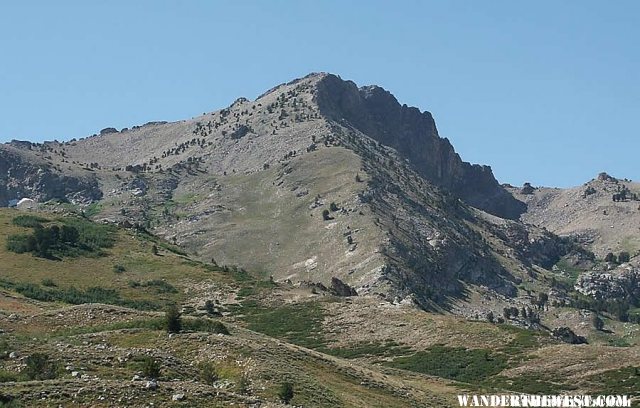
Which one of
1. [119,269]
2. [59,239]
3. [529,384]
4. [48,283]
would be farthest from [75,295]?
[529,384]

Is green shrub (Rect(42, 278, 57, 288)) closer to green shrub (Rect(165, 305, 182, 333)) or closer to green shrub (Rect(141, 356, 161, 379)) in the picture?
green shrub (Rect(165, 305, 182, 333))

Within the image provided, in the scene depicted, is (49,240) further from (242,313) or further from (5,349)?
(5,349)

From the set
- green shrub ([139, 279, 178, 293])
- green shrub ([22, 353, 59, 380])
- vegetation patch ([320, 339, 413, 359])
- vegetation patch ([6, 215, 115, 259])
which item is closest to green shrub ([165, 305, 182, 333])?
green shrub ([22, 353, 59, 380])

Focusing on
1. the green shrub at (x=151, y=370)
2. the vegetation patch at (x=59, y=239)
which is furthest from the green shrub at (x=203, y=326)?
the vegetation patch at (x=59, y=239)

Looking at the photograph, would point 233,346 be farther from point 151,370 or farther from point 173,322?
point 151,370

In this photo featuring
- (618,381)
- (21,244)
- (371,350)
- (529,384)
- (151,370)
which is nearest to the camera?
(151,370)

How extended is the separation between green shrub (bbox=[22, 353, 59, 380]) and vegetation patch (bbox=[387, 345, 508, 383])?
214ft

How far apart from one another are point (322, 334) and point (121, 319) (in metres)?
63.9

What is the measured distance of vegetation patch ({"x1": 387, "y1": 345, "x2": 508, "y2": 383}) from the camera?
334 ft

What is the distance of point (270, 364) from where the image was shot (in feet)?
168

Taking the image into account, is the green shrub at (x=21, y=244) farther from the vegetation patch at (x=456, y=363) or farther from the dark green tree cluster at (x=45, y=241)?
the vegetation patch at (x=456, y=363)

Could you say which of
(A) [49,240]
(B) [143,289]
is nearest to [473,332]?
(B) [143,289]

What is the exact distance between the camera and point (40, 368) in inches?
1571

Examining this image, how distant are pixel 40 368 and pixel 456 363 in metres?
74.9
